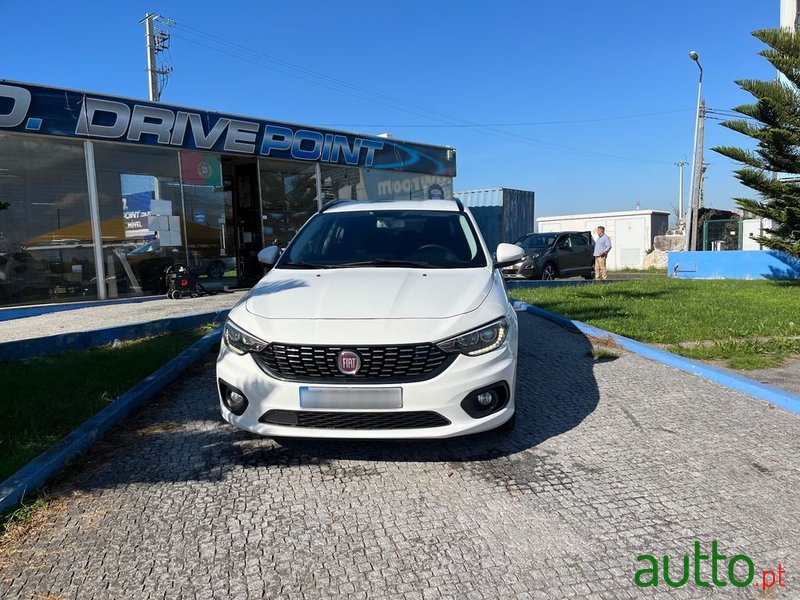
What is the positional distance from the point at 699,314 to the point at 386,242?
19.1ft

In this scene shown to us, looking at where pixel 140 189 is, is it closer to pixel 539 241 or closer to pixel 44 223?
pixel 44 223

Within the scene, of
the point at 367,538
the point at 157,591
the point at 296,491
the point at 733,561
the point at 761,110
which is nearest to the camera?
the point at 157,591

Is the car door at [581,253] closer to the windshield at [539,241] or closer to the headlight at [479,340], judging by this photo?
the windshield at [539,241]

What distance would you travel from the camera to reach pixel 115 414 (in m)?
4.18

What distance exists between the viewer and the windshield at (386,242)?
451 centimetres

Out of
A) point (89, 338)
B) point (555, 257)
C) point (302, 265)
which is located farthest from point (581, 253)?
point (302, 265)

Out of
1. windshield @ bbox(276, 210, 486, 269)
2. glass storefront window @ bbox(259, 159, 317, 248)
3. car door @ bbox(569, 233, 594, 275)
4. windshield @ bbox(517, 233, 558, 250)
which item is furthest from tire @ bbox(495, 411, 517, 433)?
car door @ bbox(569, 233, 594, 275)

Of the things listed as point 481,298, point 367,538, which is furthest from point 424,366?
point 367,538

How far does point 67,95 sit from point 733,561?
42.5 ft

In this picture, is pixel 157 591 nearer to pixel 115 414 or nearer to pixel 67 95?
pixel 115 414

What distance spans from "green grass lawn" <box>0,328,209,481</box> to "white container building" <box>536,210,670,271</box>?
27084 millimetres

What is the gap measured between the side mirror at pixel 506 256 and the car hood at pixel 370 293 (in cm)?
42

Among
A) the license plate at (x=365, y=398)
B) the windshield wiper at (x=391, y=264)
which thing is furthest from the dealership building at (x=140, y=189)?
the license plate at (x=365, y=398)

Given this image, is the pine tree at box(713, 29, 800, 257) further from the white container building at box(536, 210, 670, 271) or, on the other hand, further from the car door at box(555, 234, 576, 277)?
the white container building at box(536, 210, 670, 271)
